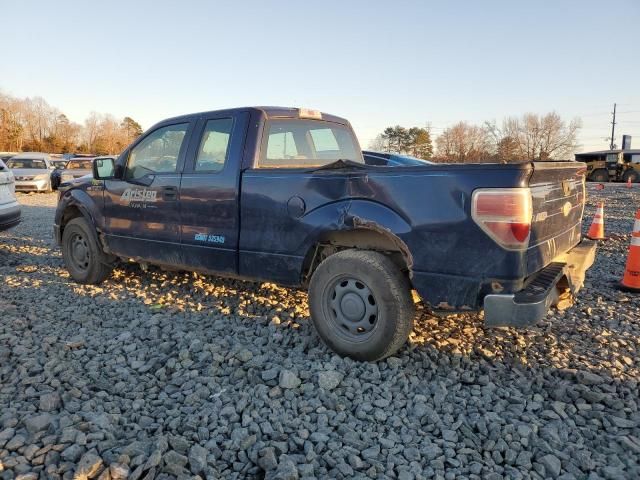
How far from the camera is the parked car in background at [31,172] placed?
65.7 ft

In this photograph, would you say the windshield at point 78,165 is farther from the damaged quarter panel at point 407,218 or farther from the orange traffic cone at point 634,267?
the orange traffic cone at point 634,267

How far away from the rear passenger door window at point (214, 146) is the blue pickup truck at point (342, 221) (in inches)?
0.6

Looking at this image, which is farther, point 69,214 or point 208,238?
point 69,214

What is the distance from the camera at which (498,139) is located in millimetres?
65000

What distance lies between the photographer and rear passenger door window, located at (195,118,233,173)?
4363mm

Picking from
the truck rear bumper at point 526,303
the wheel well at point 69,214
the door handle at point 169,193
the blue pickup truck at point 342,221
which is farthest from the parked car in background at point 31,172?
the truck rear bumper at point 526,303

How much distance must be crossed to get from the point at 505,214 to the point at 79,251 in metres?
4.96

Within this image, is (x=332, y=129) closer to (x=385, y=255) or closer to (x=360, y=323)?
(x=385, y=255)

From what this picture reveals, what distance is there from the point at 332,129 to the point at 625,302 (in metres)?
3.56

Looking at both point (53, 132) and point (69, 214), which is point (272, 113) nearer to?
point (69, 214)

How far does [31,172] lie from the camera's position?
66.8 feet

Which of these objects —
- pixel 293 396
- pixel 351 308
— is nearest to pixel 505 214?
pixel 351 308

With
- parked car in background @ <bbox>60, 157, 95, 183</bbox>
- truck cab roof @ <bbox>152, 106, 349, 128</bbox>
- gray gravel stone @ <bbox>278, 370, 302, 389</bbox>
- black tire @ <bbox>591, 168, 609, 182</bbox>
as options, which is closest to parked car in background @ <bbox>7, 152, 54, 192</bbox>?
parked car in background @ <bbox>60, 157, 95, 183</bbox>

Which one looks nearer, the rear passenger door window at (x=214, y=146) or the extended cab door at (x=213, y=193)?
the extended cab door at (x=213, y=193)
